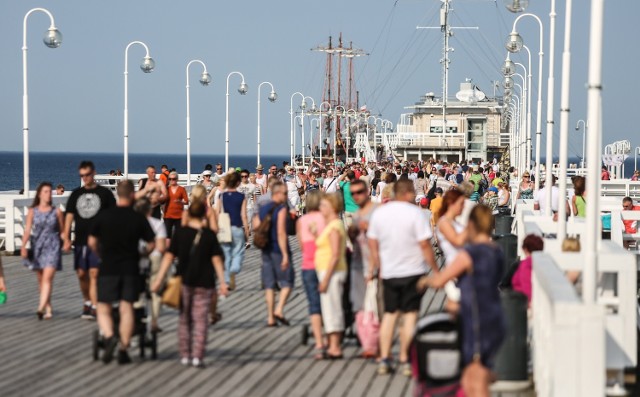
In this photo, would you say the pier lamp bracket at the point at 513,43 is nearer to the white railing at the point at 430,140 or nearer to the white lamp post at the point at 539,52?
the white lamp post at the point at 539,52

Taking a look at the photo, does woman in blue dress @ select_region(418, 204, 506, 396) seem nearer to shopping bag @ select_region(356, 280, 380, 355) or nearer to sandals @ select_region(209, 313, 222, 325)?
shopping bag @ select_region(356, 280, 380, 355)

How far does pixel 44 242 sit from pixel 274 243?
107 inches

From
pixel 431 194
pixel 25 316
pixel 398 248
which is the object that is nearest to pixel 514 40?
pixel 431 194

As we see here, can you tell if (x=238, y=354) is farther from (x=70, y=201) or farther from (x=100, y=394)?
(x=70, y=201)

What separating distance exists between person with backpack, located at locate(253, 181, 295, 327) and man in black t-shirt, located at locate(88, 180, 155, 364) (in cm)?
229

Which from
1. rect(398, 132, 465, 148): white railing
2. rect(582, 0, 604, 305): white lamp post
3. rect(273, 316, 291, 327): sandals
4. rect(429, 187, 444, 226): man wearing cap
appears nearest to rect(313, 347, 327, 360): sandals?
rect(273, 316, 291, 327): sandals

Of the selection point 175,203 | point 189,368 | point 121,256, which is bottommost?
point 189,368

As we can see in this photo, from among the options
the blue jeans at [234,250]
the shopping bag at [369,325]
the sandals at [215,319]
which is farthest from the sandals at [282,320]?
the blue jeans at [234,250]

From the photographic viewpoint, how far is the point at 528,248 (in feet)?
38.5

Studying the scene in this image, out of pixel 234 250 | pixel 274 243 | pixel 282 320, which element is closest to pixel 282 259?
Answer: pixel 274 243

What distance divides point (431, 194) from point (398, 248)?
17043 millimetres

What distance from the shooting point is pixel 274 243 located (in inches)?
523

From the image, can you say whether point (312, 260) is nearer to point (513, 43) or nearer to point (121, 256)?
point (121, 256)

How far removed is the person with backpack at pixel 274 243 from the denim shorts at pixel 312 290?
1.27 metres
